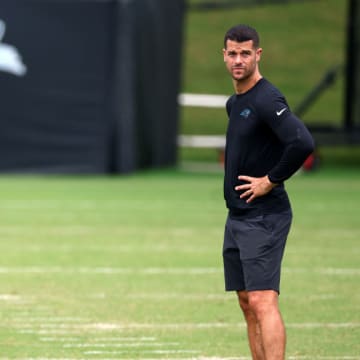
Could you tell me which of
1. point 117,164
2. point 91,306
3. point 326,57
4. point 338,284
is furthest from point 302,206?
point 326,57

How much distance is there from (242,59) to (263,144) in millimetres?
469

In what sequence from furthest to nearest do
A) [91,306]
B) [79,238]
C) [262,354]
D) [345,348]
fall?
[79,238] < [91,306] < [345,348] < [262,354]

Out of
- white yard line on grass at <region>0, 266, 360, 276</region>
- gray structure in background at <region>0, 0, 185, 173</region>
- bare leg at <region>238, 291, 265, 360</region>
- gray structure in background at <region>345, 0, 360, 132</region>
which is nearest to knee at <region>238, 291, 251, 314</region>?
bare leg at <region>238, 291, 265, 360</region>

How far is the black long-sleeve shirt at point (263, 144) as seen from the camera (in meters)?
6.79

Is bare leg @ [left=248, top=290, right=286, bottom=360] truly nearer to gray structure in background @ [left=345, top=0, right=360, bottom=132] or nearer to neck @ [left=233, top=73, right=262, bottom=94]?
neck @ [left=233, top=73, right=262, bottom=94]

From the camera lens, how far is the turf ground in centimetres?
869

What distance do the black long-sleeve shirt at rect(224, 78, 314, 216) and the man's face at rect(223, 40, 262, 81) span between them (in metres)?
0.10

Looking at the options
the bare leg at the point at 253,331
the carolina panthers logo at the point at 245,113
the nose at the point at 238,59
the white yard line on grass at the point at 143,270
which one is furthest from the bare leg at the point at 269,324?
the white yard line on grass at the point at 143,270

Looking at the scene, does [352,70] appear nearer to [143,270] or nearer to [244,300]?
[143,270]

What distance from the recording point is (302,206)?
60.8ft

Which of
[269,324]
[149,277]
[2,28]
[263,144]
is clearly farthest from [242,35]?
[2,28]

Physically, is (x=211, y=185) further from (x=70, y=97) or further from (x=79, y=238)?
(x=79, y=238)

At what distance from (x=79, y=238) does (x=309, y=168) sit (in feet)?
40.2

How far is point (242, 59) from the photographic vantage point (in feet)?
22.5
